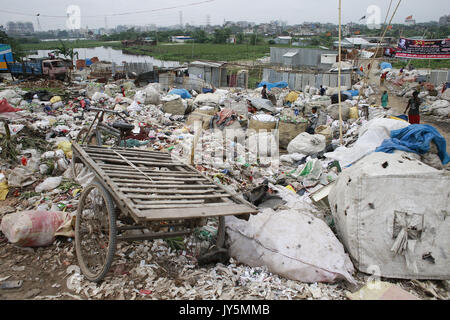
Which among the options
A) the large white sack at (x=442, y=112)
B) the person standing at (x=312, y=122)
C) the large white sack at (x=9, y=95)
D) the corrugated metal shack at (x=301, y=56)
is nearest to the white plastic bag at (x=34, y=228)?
the person standing at (x=312, y=122)

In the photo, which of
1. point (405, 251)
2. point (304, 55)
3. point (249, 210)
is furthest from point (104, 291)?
point (304, 55)

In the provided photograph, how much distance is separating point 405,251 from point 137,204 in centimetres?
230

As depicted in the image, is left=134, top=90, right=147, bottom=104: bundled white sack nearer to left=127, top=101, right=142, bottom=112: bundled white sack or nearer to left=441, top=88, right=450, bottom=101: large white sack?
left=127, top=101, right=142, bottom=112: bundled white sack

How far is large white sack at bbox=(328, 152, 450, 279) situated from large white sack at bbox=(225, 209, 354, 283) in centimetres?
26

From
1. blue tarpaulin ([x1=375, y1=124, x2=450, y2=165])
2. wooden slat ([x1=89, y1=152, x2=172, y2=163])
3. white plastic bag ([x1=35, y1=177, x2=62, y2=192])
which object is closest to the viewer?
wooden slat ([x1=89, y1=152, x2=172, y2=163])

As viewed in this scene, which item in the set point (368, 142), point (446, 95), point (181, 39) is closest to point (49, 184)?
point (368, 142)

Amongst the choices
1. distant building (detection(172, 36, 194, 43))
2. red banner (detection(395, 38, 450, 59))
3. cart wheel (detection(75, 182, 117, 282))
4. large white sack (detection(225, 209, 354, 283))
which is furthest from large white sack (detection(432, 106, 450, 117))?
distant building (detection(172, 36, 194, 43))

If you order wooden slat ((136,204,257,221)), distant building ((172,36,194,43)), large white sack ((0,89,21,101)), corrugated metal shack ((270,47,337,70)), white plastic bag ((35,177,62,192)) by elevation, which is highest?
distant building ((172,36,194,43))

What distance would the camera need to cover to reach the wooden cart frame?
2141mm

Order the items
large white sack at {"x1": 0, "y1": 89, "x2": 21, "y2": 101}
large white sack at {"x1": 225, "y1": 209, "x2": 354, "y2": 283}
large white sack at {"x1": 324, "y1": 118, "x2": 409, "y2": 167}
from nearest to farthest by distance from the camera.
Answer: large white sack at {"x1": 225, "y1": 209, "x2": 354, "y2": 283} < large white sack at {"x1": 324, "y1": 118, "x2": 409, "y2": 167} < large white sack at {"x1": 0, "y1": 89, "x2": 21, "y2": 101}

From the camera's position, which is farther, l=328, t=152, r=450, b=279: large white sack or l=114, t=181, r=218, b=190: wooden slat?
l=328, t=152, r=450, b=279: large white sack

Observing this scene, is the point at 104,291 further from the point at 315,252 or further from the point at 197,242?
the point at 315,252

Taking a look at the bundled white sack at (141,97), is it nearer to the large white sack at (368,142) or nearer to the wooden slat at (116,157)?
the large white sack at (368,142)

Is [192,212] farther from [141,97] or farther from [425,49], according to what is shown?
[425,49]
